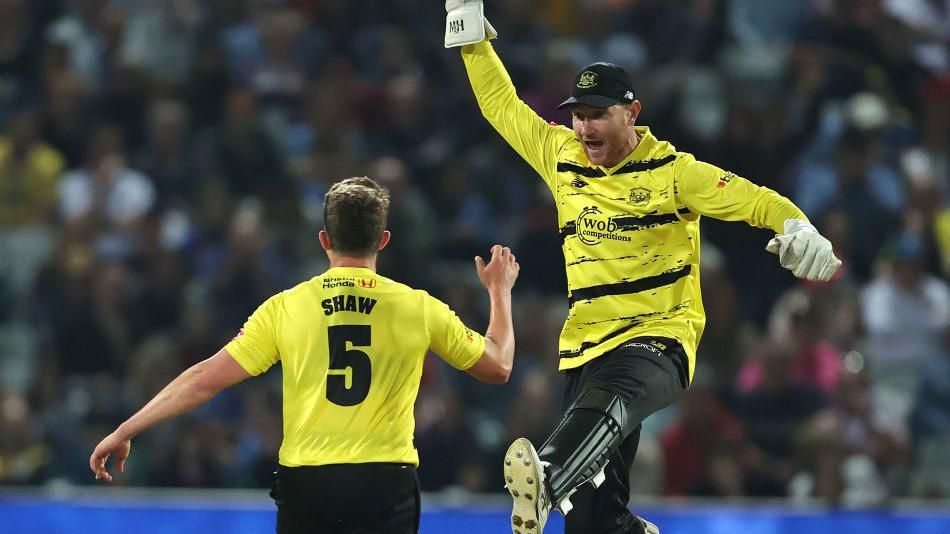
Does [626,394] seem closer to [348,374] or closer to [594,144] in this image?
[594,144]

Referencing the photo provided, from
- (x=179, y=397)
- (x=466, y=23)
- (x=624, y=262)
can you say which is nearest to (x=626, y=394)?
(x=624, y=262)

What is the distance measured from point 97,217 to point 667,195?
7.25 metres

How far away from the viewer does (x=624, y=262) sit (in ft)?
23.0

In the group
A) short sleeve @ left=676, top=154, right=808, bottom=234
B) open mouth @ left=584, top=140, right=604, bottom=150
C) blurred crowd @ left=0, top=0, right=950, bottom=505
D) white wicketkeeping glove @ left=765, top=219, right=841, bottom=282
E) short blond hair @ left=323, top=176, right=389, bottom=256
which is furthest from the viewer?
blurred crowd @ left=0, top=0, right=950, bottom=505

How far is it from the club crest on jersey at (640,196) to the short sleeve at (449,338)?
1.38 meters

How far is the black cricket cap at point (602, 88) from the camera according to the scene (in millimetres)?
6969

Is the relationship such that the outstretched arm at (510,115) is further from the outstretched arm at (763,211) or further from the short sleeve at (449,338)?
the short sleeve at (449,338)

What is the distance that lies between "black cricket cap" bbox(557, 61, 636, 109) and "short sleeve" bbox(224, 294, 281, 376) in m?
1.86

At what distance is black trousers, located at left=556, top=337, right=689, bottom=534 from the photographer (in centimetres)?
673

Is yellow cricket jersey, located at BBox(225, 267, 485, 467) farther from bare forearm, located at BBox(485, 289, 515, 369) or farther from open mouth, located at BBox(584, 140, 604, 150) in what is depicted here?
open mouth, located at BBox(584, 140, 604, 150)

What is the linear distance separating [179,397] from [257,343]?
0.35 m

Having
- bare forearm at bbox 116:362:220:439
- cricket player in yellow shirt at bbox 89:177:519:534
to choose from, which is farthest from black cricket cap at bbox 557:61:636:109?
bare forearm at bbox 116:362:220:439

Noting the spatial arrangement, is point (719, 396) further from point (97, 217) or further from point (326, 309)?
point (326, 309)

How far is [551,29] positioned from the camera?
547 inches
